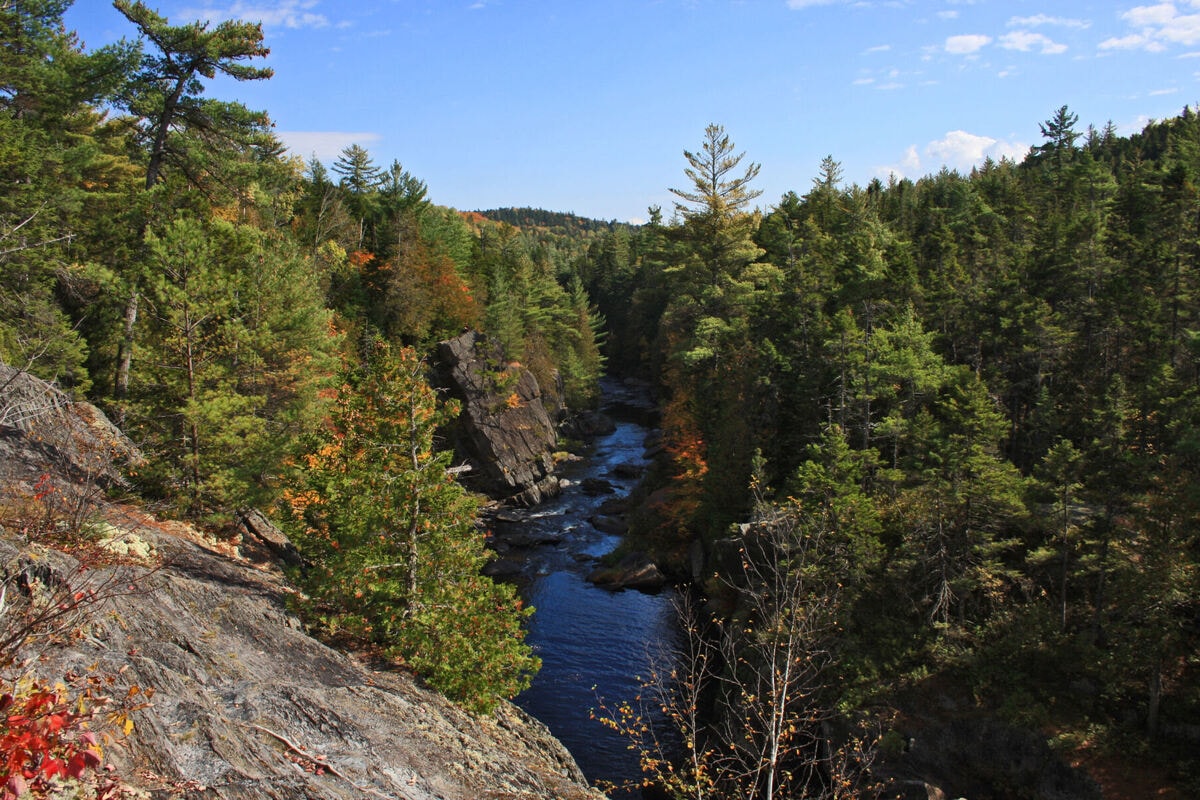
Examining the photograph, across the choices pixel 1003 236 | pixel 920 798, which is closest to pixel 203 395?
pixel 920 798

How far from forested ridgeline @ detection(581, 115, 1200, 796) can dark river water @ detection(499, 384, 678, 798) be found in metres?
3.35

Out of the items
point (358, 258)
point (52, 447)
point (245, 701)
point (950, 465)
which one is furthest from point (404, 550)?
point (358, 258)

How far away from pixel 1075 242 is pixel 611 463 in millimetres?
36375

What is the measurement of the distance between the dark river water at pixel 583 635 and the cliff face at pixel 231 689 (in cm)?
410

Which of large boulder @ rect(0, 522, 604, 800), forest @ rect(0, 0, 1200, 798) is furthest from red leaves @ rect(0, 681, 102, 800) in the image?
forest @ rect(0, 0, 1200, 798)

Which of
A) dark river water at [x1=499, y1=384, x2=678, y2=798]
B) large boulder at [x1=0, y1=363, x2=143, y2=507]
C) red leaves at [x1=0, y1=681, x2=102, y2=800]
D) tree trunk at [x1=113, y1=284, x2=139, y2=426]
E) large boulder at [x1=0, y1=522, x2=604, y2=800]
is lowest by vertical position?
dark river water at [x1=499, y1=384, x2=678, y2=798]

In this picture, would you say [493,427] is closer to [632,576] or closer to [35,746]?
[632,576]

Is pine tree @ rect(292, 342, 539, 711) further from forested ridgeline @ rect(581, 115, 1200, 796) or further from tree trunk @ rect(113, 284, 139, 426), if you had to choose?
tree trunk @ rect(113, 284, 139, 426)

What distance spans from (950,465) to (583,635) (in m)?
16.4

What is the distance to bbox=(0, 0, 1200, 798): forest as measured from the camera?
17094 mm

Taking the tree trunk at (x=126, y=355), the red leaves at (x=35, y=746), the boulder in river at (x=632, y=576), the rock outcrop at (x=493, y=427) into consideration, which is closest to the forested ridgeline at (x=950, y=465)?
the boulder in river at (x=632, y=576)

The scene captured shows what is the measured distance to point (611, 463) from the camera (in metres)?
60.6

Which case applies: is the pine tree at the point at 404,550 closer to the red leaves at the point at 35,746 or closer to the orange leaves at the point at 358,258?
the red leaves at the point at 35,746

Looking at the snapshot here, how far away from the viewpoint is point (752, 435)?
115 feet
